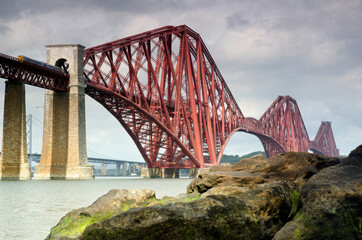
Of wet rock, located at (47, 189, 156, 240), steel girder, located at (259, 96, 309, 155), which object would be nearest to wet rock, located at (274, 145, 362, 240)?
wet rock, located at (47, 189, 156, 240)

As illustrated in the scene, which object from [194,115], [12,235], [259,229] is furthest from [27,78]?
[259,229]

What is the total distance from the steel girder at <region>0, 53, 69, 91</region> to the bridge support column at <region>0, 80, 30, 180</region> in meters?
1.03

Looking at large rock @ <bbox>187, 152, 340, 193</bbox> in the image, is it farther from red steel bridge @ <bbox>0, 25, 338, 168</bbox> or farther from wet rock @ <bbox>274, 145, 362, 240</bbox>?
red steel bridge @ <bbox>0, 25, 338, 168</bbox>

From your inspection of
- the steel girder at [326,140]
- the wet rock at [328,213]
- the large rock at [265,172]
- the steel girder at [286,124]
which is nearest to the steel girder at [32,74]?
the large rock at [265,172]

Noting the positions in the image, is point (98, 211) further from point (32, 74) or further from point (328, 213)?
point (32, 74)

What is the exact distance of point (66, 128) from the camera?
130 feet

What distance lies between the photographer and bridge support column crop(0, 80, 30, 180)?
113ft

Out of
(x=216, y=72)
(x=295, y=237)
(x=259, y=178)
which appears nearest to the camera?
(x=295, y=237)

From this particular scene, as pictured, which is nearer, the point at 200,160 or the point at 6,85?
the point at 6,85

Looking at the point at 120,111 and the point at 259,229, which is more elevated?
the point at 120,111

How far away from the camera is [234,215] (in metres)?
5.96

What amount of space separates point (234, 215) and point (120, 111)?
137 feet

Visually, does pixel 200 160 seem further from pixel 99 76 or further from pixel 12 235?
pixel 12 235

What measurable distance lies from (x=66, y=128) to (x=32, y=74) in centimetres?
581
